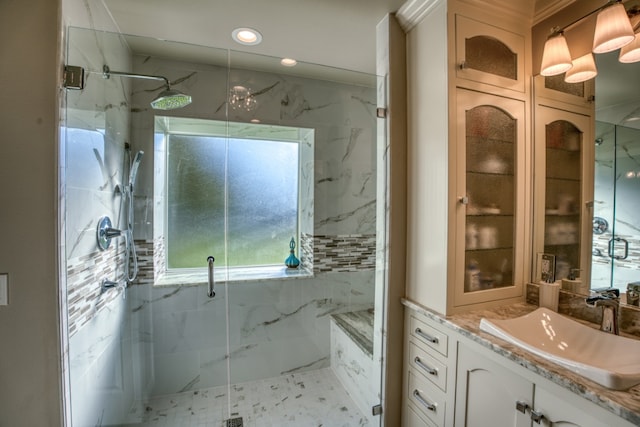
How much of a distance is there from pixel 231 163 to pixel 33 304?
1408mm

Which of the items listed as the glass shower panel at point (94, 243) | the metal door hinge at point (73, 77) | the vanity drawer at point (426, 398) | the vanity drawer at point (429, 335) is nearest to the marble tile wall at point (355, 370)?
the vanity drawer at point (426, 398)

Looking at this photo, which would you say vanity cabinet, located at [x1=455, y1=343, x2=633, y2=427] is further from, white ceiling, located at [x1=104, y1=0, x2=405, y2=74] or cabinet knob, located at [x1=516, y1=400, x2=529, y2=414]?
white ceiling, located at [x1=104, y1=0, x2=405, y2=74]

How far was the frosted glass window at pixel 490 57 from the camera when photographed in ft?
4.89

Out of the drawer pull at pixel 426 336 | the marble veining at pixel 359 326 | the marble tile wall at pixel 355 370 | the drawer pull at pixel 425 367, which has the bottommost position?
the marble tile wall at pixel 355 370

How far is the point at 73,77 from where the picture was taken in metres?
1.28

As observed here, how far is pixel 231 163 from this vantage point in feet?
7.37

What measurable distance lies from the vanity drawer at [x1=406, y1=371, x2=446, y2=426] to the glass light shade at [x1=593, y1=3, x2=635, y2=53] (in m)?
1.79

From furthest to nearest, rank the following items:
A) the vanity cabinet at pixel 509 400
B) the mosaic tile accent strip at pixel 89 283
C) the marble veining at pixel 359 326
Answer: the marble veining at pixel 359 326, the mosaic tile accent strip at pixel 89 283, the vanity cabinet at pixel 509 400

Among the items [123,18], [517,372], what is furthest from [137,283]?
[517,372]

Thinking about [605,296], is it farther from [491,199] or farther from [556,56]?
[556,56]

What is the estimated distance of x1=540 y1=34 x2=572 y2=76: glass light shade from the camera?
55.7 inches

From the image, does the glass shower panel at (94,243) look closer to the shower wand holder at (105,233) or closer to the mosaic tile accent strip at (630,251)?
the shower wand holder at (105,233)

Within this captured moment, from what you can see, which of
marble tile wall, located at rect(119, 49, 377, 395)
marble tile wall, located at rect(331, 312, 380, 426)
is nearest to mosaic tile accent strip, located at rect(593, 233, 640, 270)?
marble tile wall, located at rect(119, 49, 377, 395)

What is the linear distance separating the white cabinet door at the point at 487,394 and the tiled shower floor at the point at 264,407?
928mm
